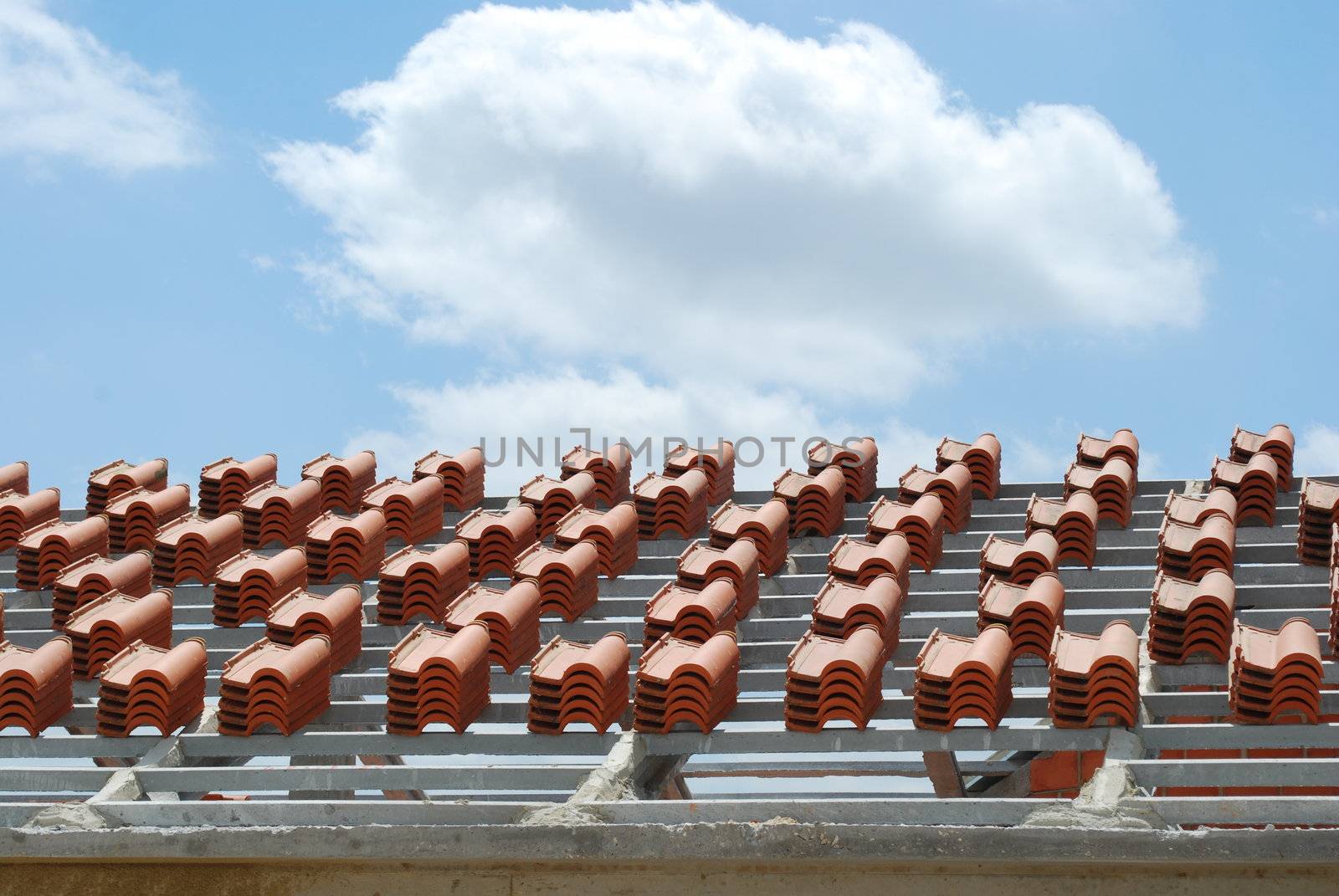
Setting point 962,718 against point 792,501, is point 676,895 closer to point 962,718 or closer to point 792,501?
point 962,718

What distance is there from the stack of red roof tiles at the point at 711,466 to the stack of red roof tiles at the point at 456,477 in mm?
1766

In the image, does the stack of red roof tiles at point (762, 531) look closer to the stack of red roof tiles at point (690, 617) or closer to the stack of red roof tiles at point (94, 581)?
the stack of red roof tiles at point (690, 617)

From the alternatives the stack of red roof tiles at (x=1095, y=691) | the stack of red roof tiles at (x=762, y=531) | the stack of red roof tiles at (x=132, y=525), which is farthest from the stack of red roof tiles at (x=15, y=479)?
the stack of red roof tiles at (x=1095, y=691)

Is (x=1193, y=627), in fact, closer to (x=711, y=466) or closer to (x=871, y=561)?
(x=871, y=561)

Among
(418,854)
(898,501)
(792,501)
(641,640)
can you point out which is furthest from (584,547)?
(418,854)

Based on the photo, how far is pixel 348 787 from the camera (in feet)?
32.6

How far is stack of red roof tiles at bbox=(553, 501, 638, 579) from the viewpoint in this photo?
1320cm

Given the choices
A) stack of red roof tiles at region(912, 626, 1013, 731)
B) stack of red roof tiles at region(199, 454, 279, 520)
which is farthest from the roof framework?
stack of red roof tiles at region(199, 454, 279, 520)

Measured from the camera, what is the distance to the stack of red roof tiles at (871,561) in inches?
472

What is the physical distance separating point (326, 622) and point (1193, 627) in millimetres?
5659

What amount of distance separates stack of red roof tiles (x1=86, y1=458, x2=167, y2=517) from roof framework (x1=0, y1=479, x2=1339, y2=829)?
2.13 meters

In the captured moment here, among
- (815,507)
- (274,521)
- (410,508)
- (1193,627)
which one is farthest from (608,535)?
(1193,627)

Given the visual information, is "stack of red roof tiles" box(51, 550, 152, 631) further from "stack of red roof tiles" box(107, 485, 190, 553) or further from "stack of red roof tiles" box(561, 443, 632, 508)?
"stack of red roof tiles" box(561, 443, 632, 508)

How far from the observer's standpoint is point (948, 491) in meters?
14.0
